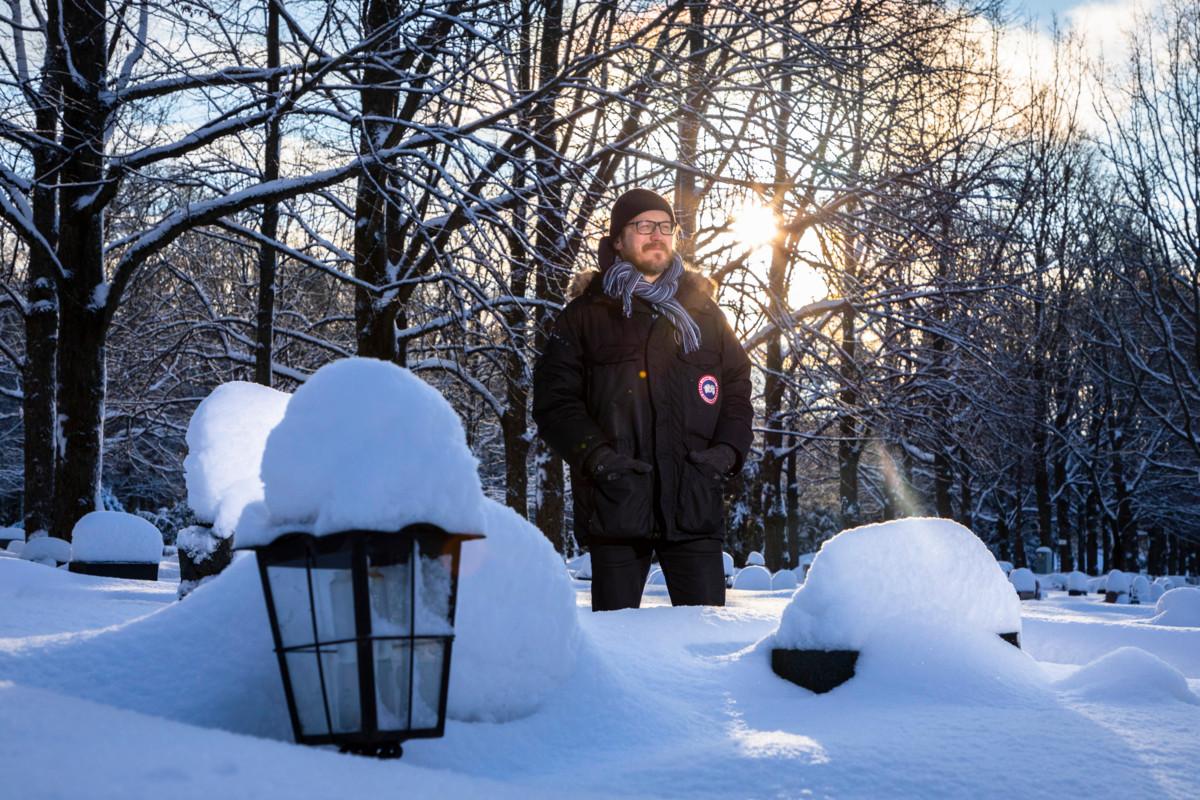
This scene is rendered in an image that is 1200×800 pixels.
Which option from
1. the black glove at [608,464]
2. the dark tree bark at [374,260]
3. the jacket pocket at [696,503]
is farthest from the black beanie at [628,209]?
the dark tree bark at [374,260]

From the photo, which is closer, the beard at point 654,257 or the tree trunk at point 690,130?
the beard at point 654,257

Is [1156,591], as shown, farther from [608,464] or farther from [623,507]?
[608,464]

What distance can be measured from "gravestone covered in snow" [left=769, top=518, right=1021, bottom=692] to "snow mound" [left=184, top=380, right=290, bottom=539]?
7.00ft

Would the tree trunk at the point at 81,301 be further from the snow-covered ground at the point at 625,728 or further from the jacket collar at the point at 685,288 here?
the snow-covered ground at the point at 625,728

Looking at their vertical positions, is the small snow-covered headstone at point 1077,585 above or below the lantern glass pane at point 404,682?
below

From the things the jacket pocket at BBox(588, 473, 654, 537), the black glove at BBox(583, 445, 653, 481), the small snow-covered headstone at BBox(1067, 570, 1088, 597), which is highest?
the black glove at BBox(583, 445, 653, 481)

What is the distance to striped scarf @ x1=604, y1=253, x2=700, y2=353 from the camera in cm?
471

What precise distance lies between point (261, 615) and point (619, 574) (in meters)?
2.12

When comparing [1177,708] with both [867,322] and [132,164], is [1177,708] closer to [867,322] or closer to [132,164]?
[132,164]

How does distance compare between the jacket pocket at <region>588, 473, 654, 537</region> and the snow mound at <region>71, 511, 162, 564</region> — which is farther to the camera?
the snow mound at <region>71, 511, 162, 564</region>

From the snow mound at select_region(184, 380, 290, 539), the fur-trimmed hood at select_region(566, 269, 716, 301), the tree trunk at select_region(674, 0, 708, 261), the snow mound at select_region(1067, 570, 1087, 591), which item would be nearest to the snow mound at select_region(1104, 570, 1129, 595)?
the snow mound at select_region(1067, 570, 1087, 591)

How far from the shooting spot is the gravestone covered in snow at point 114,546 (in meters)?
7.90

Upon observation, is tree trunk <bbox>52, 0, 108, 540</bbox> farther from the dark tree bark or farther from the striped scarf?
the striped scarf

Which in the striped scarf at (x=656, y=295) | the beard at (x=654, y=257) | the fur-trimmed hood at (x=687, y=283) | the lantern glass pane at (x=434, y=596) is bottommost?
the lantern glass pane at (x=434, y=596)
